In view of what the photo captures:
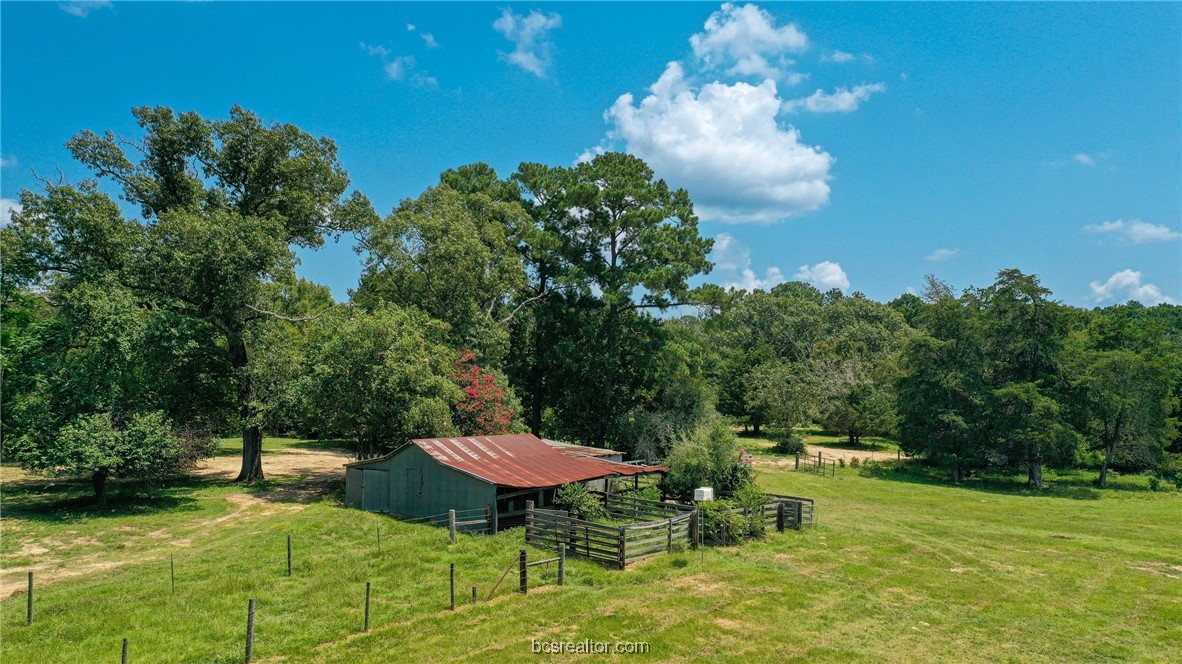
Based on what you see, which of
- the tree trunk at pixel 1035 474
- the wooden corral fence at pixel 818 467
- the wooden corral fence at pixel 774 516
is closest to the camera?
the wooden corral fence at pixel 774 516

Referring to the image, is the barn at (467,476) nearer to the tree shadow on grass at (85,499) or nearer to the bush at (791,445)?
the tree shadow on grass at (85,499)

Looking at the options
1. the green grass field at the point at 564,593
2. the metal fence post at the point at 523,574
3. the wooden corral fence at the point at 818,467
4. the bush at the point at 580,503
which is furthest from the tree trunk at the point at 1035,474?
the metal fence post at the point at 523,574

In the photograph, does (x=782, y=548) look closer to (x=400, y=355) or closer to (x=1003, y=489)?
(x=400, y=355)

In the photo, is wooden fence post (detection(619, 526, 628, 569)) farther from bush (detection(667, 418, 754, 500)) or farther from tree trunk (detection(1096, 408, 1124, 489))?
tree trunk (detection(1096, 408, 1124, 489))

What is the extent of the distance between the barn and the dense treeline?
391 cm

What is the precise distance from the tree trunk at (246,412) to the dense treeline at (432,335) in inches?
4.7

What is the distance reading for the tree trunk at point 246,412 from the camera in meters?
33.7

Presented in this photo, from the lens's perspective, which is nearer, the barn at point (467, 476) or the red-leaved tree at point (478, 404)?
the barn at point (467, 476)

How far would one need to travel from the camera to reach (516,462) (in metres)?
26.2

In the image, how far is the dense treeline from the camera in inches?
1117

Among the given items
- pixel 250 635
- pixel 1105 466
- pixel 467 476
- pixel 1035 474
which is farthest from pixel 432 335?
pixel 1105 466

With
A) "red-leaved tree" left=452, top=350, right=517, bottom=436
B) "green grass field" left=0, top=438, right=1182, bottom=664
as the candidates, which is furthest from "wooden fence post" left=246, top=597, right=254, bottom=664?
"red-leaved tree" left=452, top=350, right=517, bottom=436

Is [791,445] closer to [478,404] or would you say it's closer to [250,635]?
[478,404]

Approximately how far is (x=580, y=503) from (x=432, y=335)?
52.3 ft
